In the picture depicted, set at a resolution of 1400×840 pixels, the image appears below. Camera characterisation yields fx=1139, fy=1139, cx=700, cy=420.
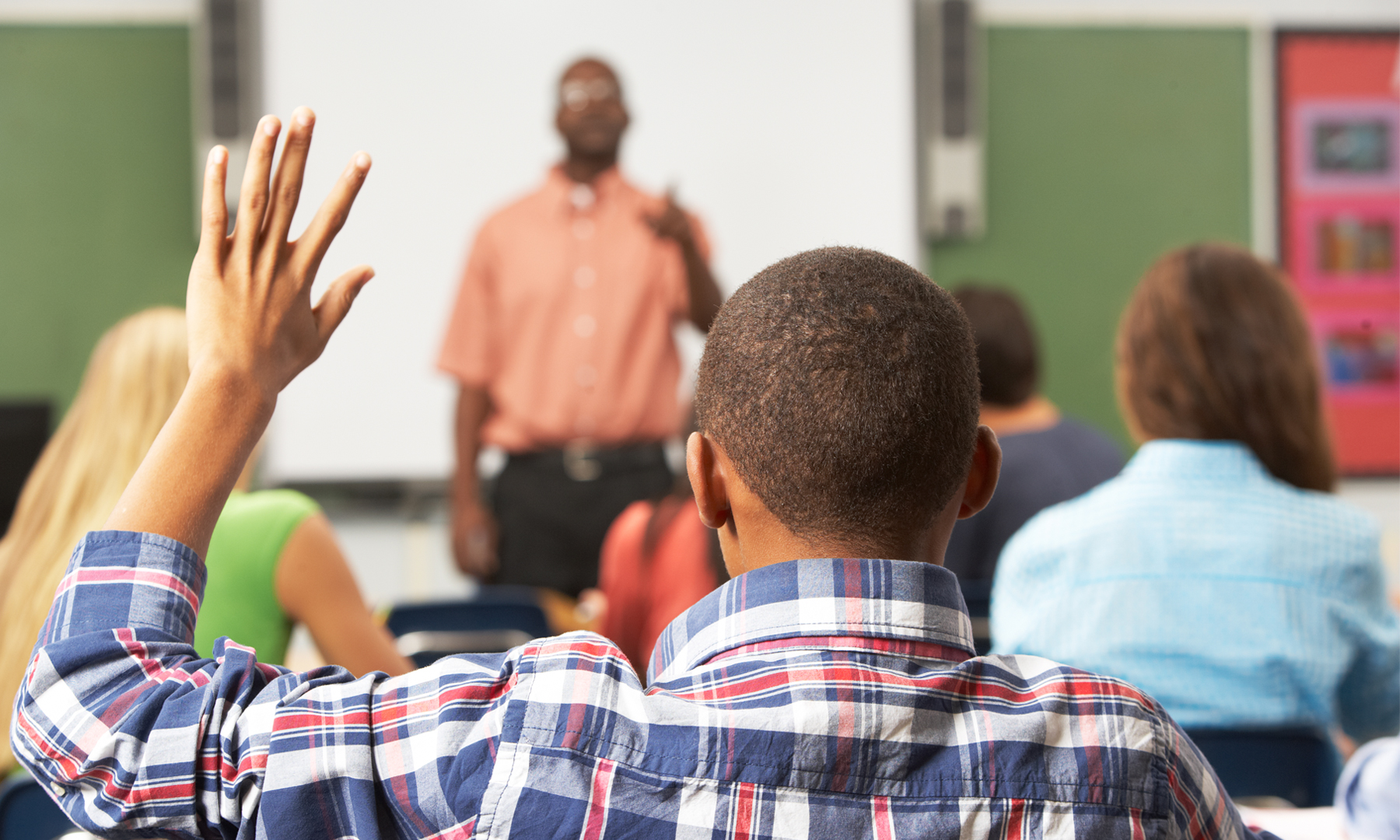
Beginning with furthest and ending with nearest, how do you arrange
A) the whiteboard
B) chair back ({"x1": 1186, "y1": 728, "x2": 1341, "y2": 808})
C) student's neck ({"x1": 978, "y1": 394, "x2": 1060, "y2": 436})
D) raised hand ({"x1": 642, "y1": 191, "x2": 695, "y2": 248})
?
the whiteboard
raised hand ({"x1": 642, "y1": 191, "x2": 695, "y2": 248})
student's neck ({"x1": 978, "y1": 394, "x2": 1060, "y2": 436})
chair back ({"x1": 1186, "y1": 728, "x2": 1341, "y2": 808})

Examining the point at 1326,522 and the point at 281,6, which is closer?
the point at 1326,522

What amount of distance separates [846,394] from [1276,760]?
0.97m

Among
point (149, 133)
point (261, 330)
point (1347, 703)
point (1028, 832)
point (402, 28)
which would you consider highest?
point (402, 28)

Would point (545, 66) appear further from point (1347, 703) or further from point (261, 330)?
point (261, 330)

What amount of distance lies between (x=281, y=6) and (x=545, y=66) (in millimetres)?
974

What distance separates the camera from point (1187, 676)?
1.44 metres

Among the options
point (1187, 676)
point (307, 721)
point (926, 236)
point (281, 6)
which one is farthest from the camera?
point (926, 236)

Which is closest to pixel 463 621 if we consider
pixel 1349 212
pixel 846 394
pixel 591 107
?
pixel 846 394

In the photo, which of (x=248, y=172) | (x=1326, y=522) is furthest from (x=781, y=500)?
(x=1326, y=522)

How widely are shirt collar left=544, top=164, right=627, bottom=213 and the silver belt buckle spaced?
0.85m

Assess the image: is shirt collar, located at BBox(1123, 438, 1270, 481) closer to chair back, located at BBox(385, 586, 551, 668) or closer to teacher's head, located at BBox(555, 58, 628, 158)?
chair back, located at BBox(385, 586, 551, 668)

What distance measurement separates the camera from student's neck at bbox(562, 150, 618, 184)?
151 inches

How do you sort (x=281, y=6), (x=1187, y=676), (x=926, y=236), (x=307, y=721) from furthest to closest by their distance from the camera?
(x=926, y=236) < (x=281, y=6) < (x=1187, y=676) < (x=307, y=721)

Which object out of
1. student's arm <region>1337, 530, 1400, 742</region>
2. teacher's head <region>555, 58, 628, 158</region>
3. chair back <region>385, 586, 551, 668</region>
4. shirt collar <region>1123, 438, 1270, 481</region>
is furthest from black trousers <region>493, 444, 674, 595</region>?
student's arm <region>1337, 530, 1400, 742</region>
